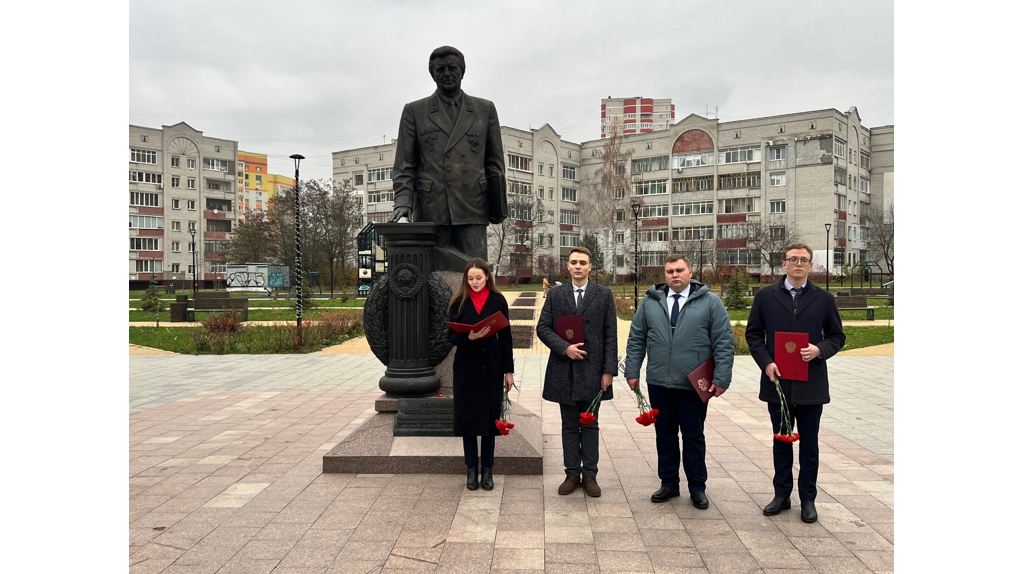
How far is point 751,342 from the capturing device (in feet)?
14.1

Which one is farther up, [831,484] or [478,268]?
Result: [478,268]

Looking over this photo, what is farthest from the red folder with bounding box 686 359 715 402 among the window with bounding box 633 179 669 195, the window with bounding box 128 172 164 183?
the window with bounding box 128 172 164 183

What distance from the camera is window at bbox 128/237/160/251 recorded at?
62541mm

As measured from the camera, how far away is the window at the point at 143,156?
63.3 metres

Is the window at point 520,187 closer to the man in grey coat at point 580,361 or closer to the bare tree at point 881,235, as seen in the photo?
the bare tree at point 881,235

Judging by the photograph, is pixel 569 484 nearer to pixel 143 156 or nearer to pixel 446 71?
pixel 446 71

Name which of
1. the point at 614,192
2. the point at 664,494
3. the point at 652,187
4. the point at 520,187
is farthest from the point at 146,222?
the point at 664,494

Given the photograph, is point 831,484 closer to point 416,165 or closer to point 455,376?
point 455,376

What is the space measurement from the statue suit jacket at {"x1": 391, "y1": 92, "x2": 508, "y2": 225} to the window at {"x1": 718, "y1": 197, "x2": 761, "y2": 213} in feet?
188

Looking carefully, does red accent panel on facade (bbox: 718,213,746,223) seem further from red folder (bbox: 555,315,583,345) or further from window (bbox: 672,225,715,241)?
red folder (bbox: 555,315,583,345)

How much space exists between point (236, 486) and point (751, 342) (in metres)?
4.04

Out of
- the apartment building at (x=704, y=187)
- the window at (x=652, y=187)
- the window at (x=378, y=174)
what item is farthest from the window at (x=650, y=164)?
→ the window at (x=378, y=174)

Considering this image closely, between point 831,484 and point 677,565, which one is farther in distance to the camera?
point 831,484

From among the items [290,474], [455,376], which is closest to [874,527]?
[455,376]
